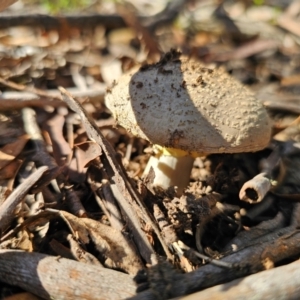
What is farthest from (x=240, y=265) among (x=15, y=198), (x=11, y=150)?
(x=11, y=150)

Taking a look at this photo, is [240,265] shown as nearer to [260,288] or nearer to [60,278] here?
[260,288]

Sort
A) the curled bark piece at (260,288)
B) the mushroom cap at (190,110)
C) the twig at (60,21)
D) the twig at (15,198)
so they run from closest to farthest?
the curled bark piece at (260,288)
the twig at (15,198)
the mushroom cap at (190,110)
the twig at (60,21)

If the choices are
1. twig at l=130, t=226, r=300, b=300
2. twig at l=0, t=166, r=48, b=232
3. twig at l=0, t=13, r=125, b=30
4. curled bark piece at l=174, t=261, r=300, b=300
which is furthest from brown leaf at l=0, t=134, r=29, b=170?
twig at l=0, t=13, r=125, b=30

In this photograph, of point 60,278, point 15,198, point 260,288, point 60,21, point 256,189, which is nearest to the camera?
point 260,288

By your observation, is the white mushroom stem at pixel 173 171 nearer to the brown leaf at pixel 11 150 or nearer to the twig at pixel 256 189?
the twig at pixel 256 189

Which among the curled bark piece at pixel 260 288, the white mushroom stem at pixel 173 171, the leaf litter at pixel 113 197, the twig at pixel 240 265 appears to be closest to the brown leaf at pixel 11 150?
the leaf litter at pixel 113 197

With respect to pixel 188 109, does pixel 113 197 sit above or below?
below

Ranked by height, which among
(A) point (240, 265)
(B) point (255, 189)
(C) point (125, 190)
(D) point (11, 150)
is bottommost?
(B) point (255, 189)

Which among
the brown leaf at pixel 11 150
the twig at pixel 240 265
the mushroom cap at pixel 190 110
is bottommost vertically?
the twig at pixel 240 265
